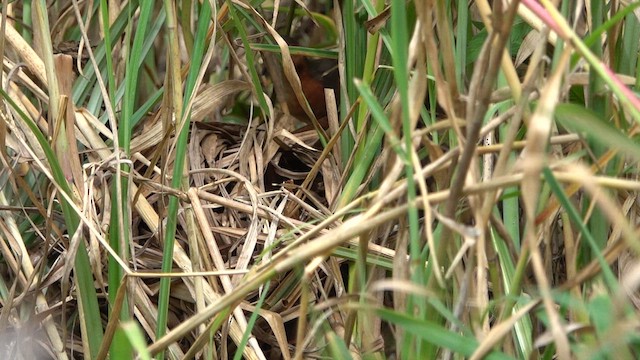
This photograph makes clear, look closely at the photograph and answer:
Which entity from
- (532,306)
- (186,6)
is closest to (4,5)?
(186,6)

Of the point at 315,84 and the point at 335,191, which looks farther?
the point at 315,84

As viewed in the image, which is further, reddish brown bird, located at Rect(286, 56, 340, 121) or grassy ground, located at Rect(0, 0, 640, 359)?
reddish brown bird, located at Rect(286, 56, 340, 121)

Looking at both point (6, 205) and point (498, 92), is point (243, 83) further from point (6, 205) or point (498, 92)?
point (498, 92)

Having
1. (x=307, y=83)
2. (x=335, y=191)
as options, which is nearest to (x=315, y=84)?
(x=307, y=83)

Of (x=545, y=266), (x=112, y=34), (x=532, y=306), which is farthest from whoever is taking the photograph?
(x=112, y=34)

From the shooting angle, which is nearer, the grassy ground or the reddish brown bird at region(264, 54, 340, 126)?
the grassy ground

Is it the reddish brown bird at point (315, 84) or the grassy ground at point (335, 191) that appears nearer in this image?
the grassy ground at point (335, 191)

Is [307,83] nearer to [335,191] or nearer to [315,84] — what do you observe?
[315,84]

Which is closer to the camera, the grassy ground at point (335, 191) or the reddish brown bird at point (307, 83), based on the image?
the grassy ground at point (335, 191)
